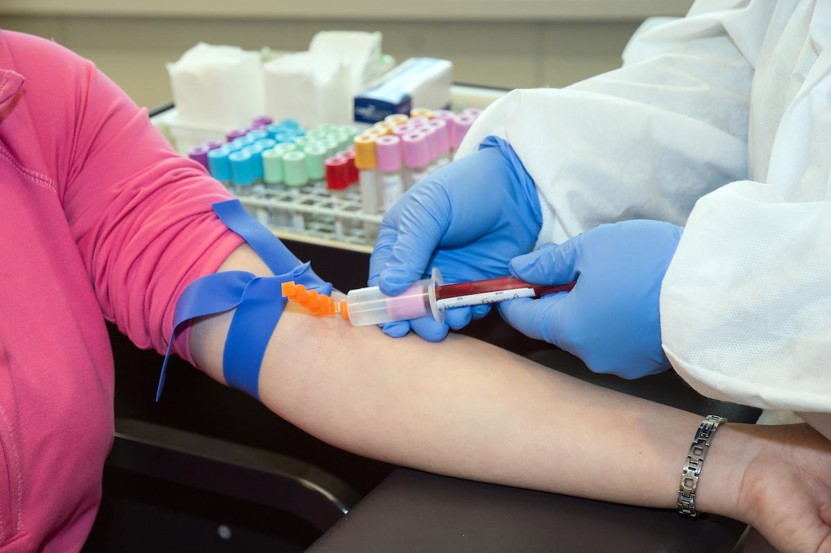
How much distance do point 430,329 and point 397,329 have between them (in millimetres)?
35

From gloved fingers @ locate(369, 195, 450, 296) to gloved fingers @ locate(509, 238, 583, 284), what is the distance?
10cm

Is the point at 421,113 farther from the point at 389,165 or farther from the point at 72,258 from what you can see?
the point at 72,258

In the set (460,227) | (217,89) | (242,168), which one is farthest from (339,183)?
(460,227)

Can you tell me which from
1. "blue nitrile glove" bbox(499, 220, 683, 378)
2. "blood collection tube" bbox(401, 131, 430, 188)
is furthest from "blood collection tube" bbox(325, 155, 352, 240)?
"blue nitrile glove" bbox(499, 220, 683, 378)

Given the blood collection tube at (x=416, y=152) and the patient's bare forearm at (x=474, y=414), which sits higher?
the blood collection tube at (x=416, y=152)

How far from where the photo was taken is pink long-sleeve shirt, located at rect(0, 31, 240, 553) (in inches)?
30.2

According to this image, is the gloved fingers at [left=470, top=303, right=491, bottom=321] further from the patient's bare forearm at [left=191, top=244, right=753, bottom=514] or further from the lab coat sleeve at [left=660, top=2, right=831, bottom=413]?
the lab coat sleeve at [left=660, top=2, right=831, bottom=413]

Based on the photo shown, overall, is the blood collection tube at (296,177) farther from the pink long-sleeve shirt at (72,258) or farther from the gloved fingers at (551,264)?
the gloved fingers at (551,264)

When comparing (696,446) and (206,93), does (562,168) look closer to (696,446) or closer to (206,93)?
(696,446)

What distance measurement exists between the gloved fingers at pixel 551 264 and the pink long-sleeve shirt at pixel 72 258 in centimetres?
33

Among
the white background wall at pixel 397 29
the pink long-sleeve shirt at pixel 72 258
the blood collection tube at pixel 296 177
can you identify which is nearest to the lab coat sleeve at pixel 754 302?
the pink long-sleeve shirt at pixel 72 258

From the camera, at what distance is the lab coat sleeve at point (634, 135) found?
0.93 metres

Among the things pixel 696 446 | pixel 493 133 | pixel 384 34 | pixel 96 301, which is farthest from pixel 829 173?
pixel 384 34

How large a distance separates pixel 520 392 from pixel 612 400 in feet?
0.29
